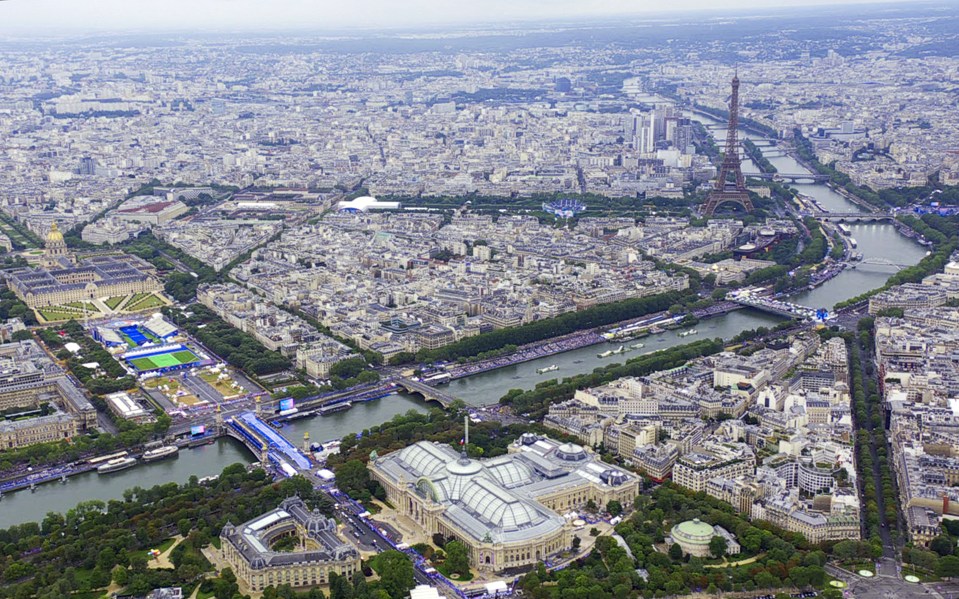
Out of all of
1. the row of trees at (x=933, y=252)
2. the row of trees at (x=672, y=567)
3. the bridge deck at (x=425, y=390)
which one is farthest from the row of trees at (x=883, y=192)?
the row of trees at (x=672, y=567)

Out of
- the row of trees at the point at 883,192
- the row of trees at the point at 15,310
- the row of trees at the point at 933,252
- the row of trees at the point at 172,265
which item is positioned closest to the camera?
the row of trees at the point at 15,310

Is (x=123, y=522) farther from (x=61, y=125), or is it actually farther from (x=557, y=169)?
(x=61, y=125)

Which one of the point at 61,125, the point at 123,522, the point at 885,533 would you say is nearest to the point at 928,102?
the point at 61,125

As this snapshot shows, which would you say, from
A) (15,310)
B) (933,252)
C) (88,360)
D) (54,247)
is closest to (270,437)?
(88,360)

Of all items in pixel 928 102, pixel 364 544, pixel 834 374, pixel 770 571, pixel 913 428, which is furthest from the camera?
pixel 928 102

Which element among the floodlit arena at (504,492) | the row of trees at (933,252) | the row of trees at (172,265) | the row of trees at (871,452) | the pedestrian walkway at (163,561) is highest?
the floodlit arena at (504,492)

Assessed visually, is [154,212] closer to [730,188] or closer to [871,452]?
[730,188]

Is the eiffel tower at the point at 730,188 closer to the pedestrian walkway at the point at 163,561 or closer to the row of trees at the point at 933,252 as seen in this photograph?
the row of trees at the point at 933,252

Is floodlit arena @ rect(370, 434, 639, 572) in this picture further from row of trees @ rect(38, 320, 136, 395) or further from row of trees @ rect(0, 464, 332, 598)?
row of trees @ rect(38, 320, 136, 395)
